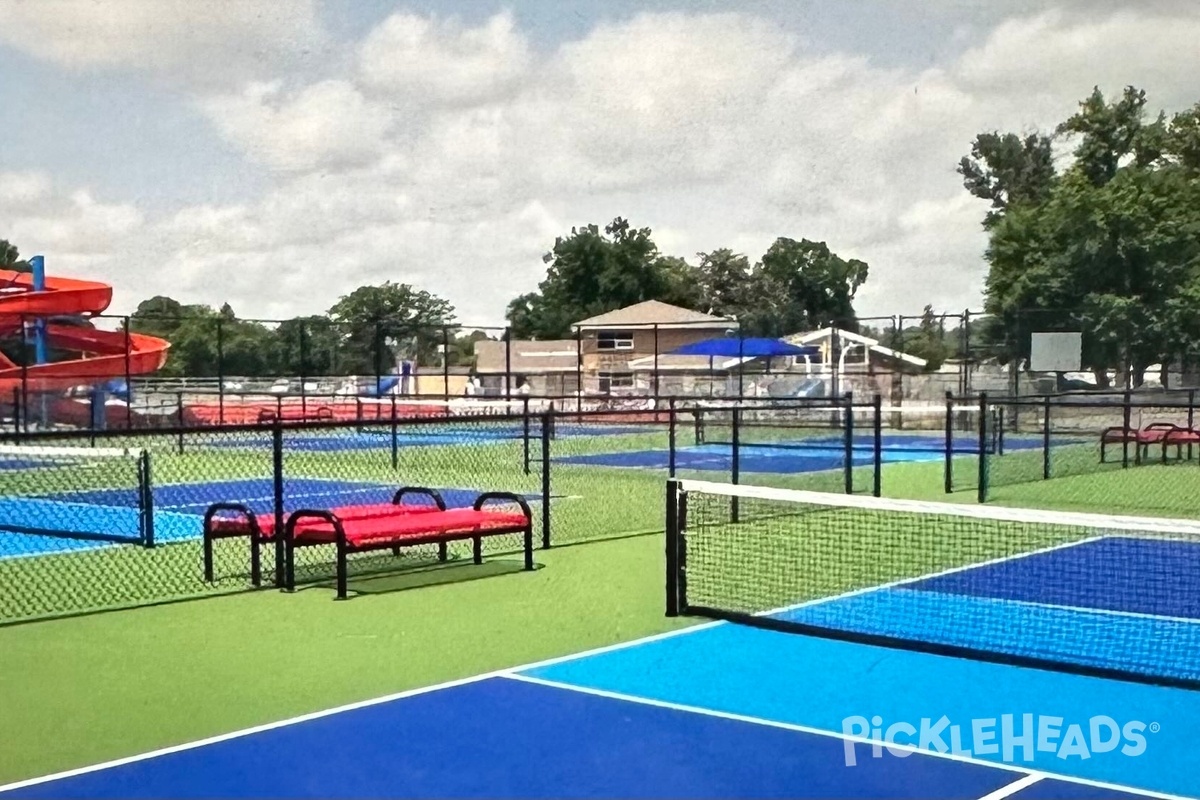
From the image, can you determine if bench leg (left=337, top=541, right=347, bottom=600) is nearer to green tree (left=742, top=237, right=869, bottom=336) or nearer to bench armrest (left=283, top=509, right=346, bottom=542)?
bench armrest (left=283, top=509, right=346, bottom=542)

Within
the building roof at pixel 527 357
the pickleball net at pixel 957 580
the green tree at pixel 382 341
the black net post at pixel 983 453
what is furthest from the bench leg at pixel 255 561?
the building roof at pixel 527 357

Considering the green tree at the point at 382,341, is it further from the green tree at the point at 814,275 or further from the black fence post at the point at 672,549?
the green tree at the point at 814,275

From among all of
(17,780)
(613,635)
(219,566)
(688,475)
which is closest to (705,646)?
(613,635)

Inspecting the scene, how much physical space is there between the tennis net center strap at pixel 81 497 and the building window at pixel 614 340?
54.2 m

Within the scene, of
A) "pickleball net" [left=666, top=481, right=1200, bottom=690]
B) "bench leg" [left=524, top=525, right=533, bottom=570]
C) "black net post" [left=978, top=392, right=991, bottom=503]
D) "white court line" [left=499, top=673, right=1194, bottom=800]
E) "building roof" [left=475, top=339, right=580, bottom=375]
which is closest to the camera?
"white court line" [left=499, top=673, right=1194, bottom=800]

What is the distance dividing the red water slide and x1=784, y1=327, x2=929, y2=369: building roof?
2073 cm

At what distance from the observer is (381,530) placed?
10797 mm

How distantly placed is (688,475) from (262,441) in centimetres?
971

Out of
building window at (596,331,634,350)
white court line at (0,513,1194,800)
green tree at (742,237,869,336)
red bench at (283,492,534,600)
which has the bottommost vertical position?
white court line at (0,513,1194,800)

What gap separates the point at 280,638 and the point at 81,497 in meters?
9.32

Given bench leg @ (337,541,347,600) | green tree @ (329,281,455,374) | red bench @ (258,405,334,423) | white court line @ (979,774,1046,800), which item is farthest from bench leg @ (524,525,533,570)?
green tree @ (329,281,455,374)

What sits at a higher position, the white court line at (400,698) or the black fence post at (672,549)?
the black fence post at (672,549)

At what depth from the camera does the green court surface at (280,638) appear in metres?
Result: 7.09

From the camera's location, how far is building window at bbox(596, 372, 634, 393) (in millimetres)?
44525
